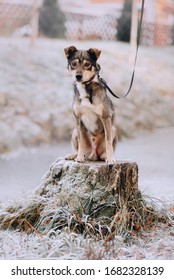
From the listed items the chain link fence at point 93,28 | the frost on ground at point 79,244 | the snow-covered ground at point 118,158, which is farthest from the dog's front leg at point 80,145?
the chain link fence at point 93,28

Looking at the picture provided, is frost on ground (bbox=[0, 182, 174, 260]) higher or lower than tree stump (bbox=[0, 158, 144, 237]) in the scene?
lower

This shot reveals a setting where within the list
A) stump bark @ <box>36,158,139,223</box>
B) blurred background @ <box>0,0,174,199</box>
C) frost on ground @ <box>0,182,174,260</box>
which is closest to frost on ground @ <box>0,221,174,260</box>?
frost on ground @ <box>0,182,174,260</box>

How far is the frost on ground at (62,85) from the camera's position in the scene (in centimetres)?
367

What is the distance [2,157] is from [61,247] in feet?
4.34

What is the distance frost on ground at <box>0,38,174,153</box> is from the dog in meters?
1.09

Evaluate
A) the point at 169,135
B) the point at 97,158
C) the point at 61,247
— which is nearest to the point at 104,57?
the point at 169,135

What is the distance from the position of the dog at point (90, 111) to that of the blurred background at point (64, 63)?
3.43ft

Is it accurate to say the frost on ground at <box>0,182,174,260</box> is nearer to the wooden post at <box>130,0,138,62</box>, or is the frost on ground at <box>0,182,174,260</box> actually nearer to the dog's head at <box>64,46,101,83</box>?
the dog's head at <box>64,46,101,83</box>

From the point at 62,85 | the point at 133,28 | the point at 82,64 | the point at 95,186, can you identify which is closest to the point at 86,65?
the point at 82,64

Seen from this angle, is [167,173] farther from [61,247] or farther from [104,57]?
[61,247]

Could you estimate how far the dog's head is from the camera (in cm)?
228

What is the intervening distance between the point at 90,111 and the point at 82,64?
0.23 meters

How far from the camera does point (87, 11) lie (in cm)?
390

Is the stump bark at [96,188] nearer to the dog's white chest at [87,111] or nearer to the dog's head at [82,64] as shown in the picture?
the dog's white chest at [87,111]
